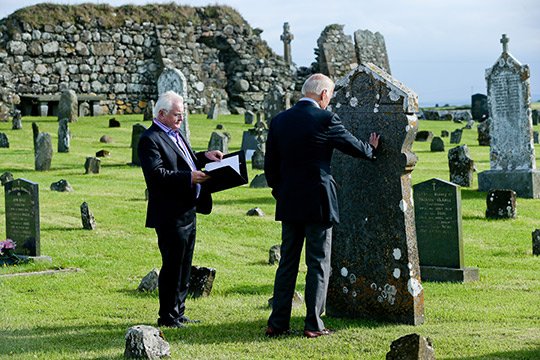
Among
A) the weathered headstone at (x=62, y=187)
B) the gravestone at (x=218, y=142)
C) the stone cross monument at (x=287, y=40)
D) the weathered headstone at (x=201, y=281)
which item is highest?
the stone cross monument at (x=287, y=40)

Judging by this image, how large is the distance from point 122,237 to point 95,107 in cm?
2395

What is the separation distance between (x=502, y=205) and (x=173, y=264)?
862 cm

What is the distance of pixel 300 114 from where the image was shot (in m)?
6.14

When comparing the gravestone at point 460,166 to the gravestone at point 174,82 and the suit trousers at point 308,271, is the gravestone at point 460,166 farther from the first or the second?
the suit trousers at point 308,271

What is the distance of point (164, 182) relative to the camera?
6387 millimetres

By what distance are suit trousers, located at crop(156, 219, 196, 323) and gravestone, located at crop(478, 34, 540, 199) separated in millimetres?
11820

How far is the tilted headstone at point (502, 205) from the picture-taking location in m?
13.4

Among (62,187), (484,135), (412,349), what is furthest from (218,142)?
(412,349)

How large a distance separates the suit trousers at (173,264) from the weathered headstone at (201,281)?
134 centimetres

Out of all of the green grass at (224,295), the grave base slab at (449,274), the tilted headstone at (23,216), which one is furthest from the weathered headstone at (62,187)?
the grave base slab at (449,274)

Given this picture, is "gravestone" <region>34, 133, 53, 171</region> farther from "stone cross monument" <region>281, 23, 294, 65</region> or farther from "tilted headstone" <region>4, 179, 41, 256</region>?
"stone cross monument" <region>281, 23, 294, 65</region>

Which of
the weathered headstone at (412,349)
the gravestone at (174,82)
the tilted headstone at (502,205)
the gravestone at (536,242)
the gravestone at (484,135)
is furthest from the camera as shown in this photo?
the gravestone at (484,135)

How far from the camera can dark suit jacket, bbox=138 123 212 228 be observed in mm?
6391

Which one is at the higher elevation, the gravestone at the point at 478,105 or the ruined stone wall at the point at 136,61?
the ruined stone wall at the point at 136,61
